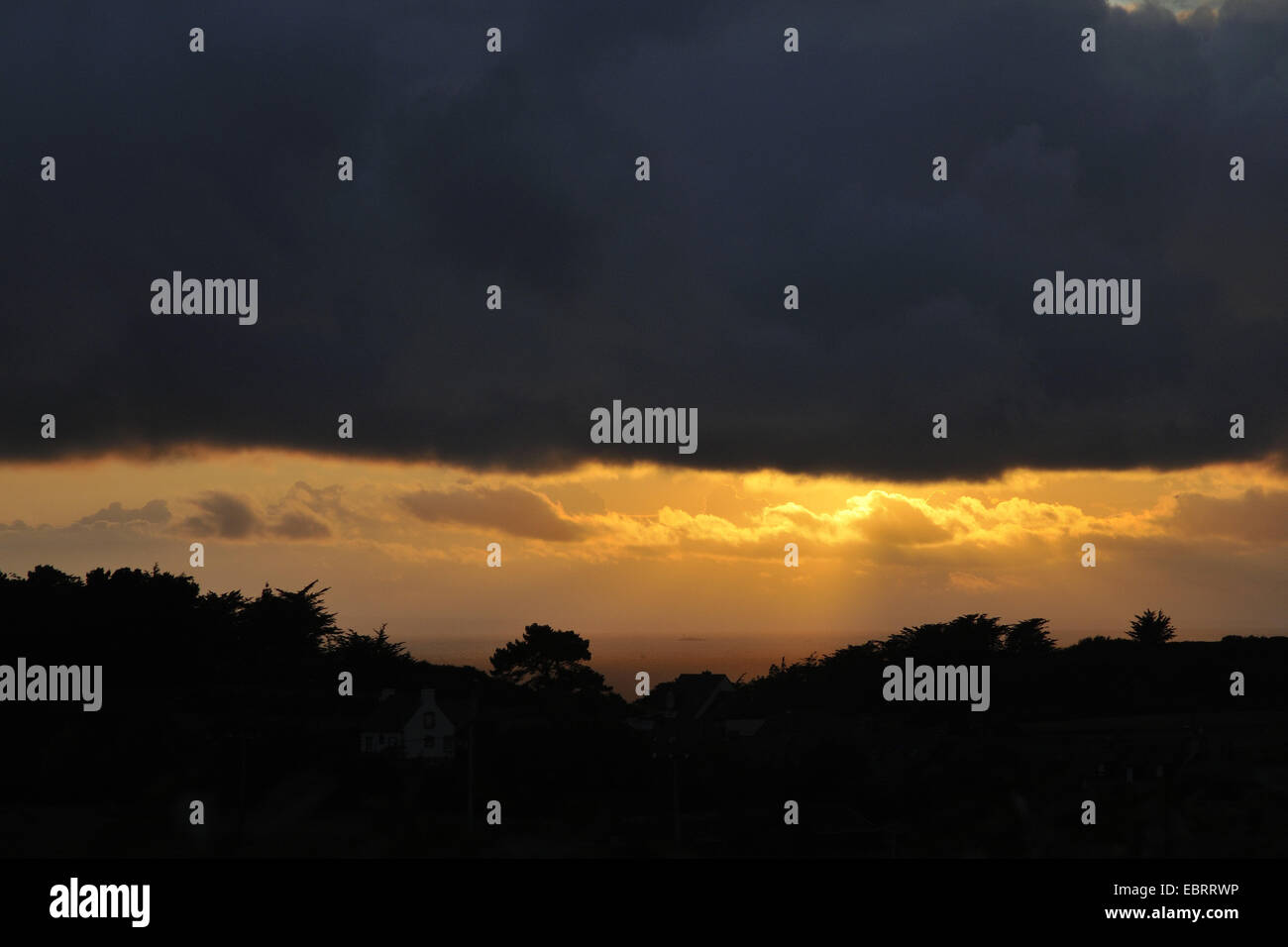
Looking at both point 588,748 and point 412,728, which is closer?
point 588,748

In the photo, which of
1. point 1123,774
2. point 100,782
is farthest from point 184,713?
point 1123,774

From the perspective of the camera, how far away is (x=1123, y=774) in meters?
37.8

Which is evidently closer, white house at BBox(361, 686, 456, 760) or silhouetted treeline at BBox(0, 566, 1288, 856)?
silhouetted treeline at BBox(0, 566, 1288, 856)

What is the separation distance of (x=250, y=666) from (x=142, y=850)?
66.2 m

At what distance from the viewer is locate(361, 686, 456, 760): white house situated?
179 ft

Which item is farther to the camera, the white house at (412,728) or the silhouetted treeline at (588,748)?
the white house at (412,728)

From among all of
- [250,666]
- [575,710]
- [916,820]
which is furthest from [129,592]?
[916,820]

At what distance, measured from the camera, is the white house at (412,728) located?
54500 mm

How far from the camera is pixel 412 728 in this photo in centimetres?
5697

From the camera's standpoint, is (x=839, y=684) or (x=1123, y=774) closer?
(x=1123, y=774)

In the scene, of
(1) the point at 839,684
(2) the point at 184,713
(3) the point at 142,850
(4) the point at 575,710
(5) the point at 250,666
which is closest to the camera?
(3) the point at 142,850
